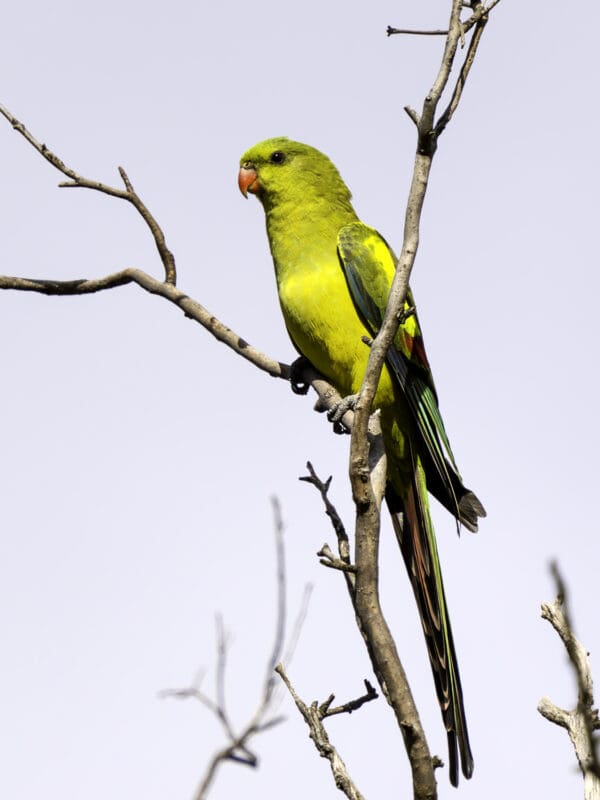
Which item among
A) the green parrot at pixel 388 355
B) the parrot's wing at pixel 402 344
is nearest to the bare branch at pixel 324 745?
the green parrot at pixel 388 355

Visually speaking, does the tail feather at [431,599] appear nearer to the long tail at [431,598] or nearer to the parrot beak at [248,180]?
the long tail at [431,598]

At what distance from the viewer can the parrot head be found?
5.36 m

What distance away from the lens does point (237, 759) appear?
1704 mm

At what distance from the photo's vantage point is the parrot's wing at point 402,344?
4.68m

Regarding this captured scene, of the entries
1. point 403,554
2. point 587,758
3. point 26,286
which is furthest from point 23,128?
point 587,758

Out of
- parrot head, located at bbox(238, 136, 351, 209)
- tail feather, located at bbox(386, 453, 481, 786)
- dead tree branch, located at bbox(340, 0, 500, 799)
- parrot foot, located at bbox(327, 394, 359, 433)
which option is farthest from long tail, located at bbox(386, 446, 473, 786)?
parrot head, located at bbox(238, 136, 351, 209)

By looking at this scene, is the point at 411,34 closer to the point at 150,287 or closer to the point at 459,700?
the point at 150,287

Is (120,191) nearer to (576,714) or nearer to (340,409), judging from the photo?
(340,409)

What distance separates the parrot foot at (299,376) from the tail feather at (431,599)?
0.70m

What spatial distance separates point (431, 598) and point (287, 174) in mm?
2650

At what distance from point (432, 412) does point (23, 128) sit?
2.41 meters

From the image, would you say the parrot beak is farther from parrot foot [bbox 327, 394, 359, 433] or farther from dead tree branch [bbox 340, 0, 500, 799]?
dead tree branch [bbox 340, 0, 500, 799]

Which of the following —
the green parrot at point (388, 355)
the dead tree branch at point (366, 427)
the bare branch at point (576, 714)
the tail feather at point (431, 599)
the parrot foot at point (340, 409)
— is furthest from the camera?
the green parrot at point (388, 355)

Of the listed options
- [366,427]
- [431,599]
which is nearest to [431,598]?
[431,599]
